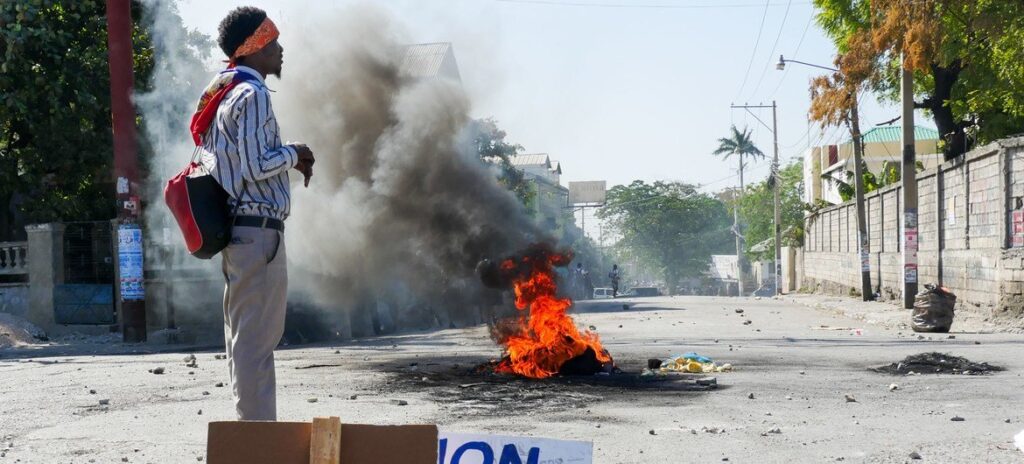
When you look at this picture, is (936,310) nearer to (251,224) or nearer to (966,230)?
(966,230)

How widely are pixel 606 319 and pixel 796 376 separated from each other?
13.2m

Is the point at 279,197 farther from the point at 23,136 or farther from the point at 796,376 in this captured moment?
the point at 23,136

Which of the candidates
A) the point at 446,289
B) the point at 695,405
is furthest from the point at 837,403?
the point at 446,289

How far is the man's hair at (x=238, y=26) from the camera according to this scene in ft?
15.0

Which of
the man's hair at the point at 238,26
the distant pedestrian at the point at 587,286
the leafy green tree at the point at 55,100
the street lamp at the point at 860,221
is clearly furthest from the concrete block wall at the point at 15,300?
the distant pedestrian at the point at 587,286

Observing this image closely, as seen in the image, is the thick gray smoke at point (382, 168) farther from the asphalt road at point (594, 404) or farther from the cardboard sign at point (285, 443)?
the cardboard sign at point (285, 443)

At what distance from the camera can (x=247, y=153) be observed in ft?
14.1

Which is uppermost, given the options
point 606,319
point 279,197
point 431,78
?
point 431,78

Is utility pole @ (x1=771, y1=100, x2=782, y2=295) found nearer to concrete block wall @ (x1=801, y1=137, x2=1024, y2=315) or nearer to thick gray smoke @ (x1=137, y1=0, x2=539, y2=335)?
concrete block wall @ (x1=801, y1=137, x2=1024, y2=315)

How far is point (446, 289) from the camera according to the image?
48.0 feet

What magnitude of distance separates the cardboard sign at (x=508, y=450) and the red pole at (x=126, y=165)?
13727 mm

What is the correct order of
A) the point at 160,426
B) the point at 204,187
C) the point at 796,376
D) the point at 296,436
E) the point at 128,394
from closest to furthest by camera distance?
1. the point at 296,436
2. the point at 204,187
3. the point at 160,426
4. the point at 128,394
5. the point at 796,376

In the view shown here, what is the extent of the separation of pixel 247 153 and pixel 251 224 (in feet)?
0.96

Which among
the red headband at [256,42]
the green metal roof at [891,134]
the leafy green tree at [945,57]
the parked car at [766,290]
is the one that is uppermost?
the green metal roof at [891,134]
